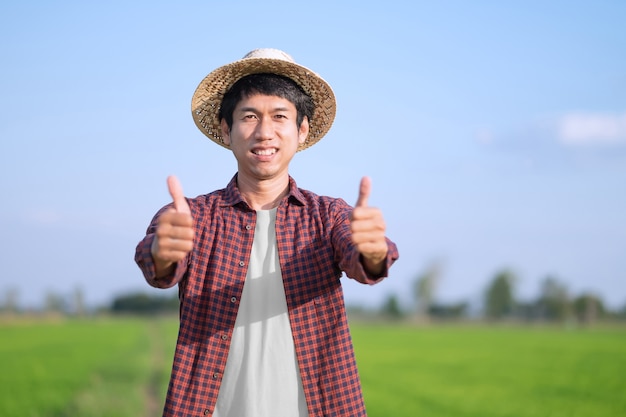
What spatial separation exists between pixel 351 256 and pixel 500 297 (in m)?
83.6

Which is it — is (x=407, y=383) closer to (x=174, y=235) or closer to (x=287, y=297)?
(x=287, y=297)

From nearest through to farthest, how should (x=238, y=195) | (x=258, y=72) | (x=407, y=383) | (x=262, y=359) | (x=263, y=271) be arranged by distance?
(x=262, y=359)
(x=263, y=271)
(x=238, y=195)
(x=258, y=72)
(x=407, y=383)

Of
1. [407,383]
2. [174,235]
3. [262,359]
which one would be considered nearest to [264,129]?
[174,235]

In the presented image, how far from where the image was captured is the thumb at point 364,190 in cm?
235

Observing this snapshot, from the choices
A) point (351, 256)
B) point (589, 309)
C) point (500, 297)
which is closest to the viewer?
point (351, 256)

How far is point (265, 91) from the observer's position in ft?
8.99

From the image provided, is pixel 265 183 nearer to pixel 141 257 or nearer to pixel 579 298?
pixel 141 257

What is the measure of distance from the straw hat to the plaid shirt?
0.52 m

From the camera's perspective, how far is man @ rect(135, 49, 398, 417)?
7.91 ft

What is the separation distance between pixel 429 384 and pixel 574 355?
10557mm

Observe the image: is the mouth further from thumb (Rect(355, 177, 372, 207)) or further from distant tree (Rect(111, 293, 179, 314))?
distant tree (Rect(111, 293, 179, 314))

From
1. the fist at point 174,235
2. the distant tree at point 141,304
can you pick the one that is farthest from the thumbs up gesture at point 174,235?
the distant tree at point 141,304

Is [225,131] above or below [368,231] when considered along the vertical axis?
above

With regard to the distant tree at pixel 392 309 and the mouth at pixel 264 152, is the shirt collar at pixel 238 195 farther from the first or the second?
the distant tree at pixel 392 309
